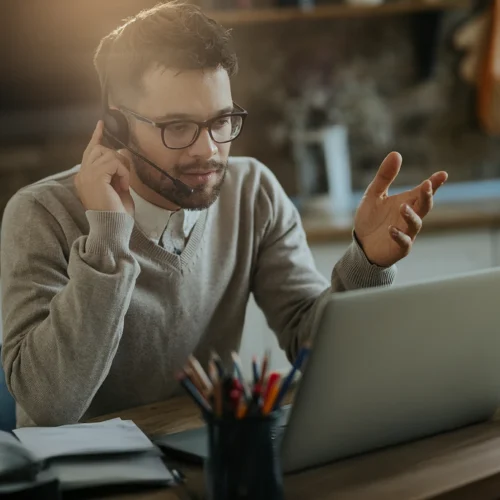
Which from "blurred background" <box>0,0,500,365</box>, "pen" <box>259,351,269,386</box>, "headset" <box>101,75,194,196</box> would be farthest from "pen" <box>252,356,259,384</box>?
"blurred background" <box>0,0,500,365</box>

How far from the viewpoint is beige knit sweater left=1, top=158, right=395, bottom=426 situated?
1.22 metres

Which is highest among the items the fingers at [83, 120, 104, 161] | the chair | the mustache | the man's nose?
the fingers at [83, 120, 104, 161]

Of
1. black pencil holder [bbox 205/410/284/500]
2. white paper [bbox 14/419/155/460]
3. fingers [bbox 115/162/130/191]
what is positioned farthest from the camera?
fingers [bbox 115/162/130/191]

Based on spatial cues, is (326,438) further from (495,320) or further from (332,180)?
(332,180)

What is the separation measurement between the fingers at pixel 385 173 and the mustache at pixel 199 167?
0.25 metres

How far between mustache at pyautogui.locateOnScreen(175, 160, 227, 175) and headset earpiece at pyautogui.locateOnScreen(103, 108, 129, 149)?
0.36 ft

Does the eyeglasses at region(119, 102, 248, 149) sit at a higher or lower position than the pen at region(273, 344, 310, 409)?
higher

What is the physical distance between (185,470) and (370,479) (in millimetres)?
210

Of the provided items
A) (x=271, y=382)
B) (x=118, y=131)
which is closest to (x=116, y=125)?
(x=118, y=131)

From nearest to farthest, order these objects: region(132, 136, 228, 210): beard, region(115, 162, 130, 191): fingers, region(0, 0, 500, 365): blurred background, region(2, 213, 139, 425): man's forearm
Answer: region(2, 213, 139, 425): man's forearm → region(115, 162, 130, 191): fingers → region(132, 136, 228, 210): beard → region(0, 0, 500, 365): blurred background

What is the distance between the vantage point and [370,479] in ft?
3.14

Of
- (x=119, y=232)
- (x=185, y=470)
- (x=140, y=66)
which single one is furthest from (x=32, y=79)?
(x=185, y=470)

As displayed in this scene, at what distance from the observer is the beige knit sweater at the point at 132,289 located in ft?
4.01

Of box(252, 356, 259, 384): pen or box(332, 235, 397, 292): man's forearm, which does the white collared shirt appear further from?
box(252, 356, 259, 384): pen
